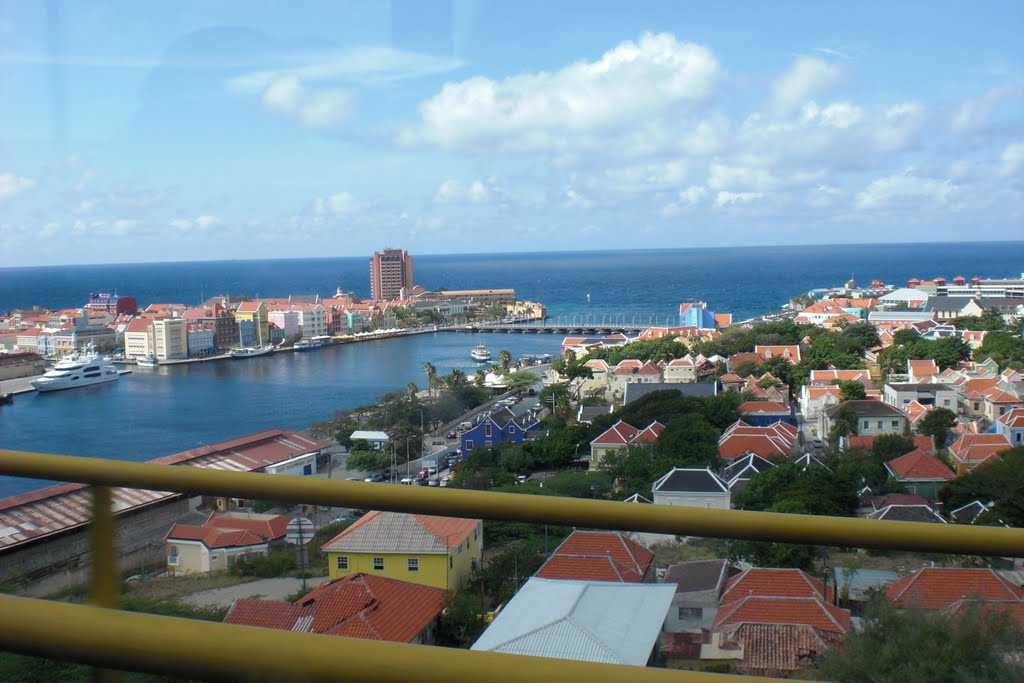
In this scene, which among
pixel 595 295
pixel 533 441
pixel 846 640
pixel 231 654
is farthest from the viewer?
pixel 595 295

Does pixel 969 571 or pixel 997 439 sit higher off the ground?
pixel 969 571

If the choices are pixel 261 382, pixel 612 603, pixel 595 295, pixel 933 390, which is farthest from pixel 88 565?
pixel 595 295

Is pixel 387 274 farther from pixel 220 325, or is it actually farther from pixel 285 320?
pixel 220 325

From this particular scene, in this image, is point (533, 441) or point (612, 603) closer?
point (612, 603)

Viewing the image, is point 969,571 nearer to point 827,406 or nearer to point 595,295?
point 827,406

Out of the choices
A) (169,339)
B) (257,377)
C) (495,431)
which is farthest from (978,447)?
(169,339)

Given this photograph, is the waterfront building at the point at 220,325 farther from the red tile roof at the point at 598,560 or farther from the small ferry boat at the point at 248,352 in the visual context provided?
the red tile roof at the point at 598,560

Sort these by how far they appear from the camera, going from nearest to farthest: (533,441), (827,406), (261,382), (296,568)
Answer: (296,568)
(533,441)
(827,406)
(261,382)

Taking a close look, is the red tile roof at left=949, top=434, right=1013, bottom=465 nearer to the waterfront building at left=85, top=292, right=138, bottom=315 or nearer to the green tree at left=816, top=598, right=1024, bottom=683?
the green tree at left=816, top=598, right=1024, bottom=683
